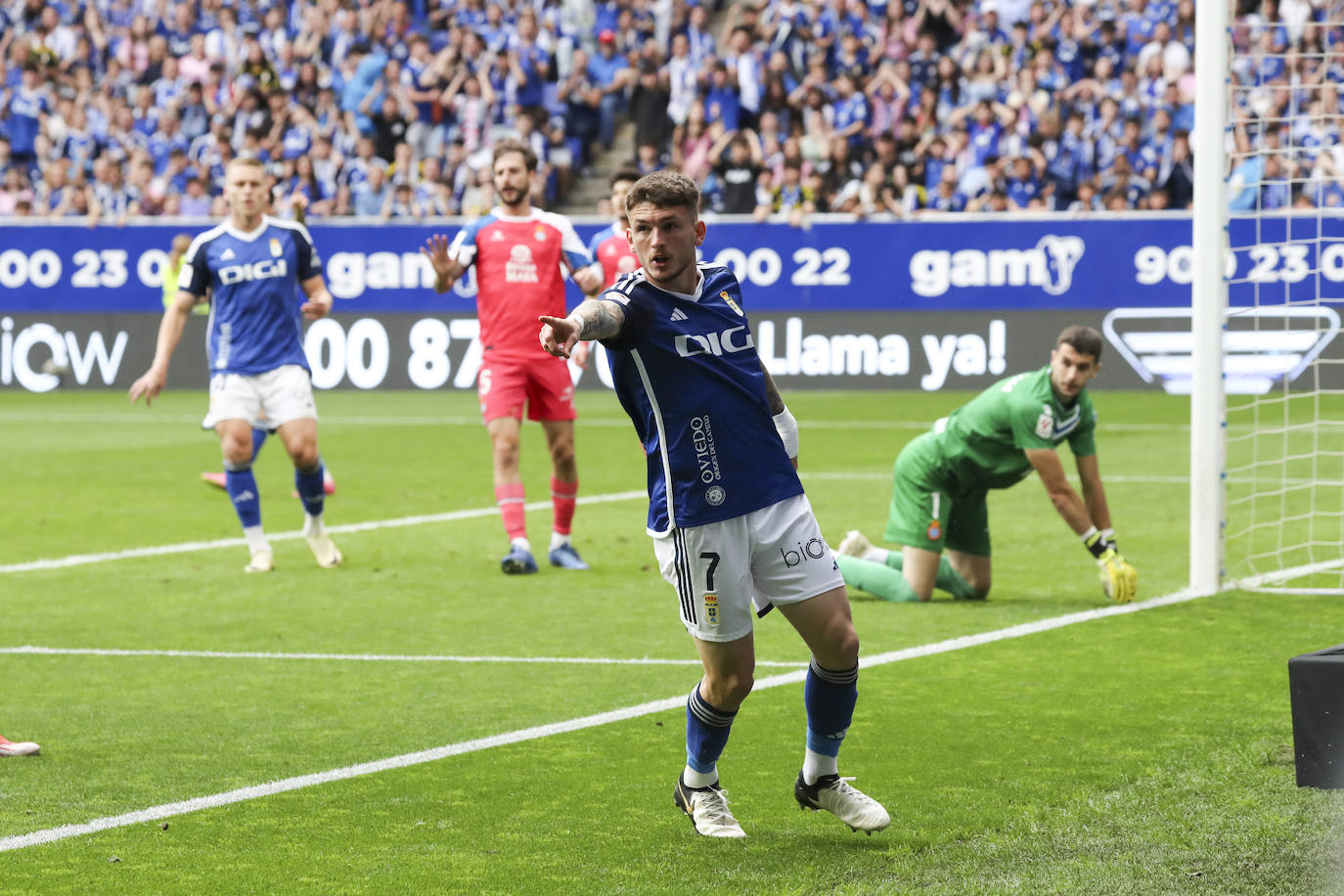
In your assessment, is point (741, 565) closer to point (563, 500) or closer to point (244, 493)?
point (563, 500)

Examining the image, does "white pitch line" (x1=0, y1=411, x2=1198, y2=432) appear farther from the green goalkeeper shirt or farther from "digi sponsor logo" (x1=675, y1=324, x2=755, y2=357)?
"digi sponsor logo" (x1=675, y1=324, x2=755, y2=357)

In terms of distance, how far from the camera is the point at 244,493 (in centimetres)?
1001

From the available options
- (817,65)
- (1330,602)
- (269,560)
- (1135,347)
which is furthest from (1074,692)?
(817,65)

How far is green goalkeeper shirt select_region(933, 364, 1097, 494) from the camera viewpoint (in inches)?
321

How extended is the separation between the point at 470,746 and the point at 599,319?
1915 millimetres

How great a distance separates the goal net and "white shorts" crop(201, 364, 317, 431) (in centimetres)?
484

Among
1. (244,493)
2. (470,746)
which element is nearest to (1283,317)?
(244,493)

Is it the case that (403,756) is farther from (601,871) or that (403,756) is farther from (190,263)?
(190,263)

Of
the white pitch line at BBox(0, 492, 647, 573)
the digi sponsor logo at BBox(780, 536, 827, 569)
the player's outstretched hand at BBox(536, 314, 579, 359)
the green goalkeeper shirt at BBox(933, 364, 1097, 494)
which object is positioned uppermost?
the player's outstretched hand at BBox(536, 314, 579, 359)

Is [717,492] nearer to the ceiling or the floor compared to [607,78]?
nearer to the floor

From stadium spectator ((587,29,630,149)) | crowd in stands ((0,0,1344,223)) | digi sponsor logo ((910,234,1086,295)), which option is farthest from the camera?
stadium spectator ((587,29,630,149))

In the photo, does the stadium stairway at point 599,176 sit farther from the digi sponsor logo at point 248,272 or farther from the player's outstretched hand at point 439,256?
the player's outstretched hand at point 439,256

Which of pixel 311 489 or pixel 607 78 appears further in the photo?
pixel 607 78

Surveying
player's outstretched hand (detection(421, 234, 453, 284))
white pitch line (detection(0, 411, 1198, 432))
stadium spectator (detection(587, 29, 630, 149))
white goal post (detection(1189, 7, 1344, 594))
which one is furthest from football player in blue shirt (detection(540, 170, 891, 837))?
stadium spectator (detection(587, 29, 630, 149))
